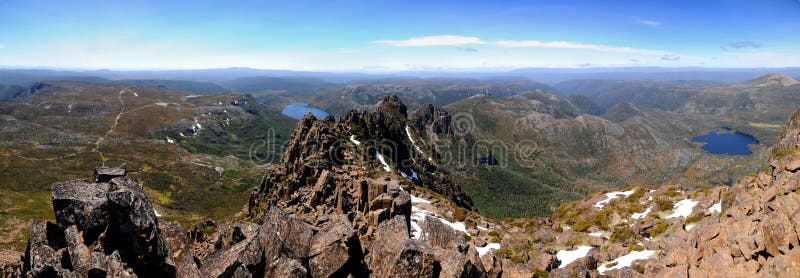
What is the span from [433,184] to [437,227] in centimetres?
9845

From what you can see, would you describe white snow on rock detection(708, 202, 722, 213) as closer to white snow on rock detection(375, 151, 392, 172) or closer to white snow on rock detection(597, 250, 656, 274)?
white snow on rock detection(597, 250, 656, 274)

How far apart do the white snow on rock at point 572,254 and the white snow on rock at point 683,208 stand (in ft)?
39.3

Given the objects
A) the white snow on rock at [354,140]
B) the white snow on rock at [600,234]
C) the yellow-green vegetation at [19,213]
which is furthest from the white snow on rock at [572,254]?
the yellow-green vegetation at [19,213]

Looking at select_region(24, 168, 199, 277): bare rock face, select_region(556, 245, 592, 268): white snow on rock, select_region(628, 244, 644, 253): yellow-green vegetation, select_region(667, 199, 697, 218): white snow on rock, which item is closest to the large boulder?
select_region(24, 168, 199, 277): bare rock face

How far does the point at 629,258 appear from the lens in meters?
30.9

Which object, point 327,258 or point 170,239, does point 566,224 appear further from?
point 170,239

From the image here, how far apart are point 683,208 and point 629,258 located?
1766 cm

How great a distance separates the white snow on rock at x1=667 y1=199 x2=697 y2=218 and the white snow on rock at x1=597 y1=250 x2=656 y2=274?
478 inches

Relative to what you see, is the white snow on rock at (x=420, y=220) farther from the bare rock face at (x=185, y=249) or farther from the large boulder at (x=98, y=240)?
the large boulder at (x=98, y=240)

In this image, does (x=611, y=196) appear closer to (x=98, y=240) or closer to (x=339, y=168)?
(x=339, y=168)

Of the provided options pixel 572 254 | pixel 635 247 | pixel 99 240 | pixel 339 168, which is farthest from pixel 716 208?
pixel 339 168

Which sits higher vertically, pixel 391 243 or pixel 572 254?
pixel 391 243

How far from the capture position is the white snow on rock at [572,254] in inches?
1387

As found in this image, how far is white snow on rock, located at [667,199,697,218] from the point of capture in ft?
132
